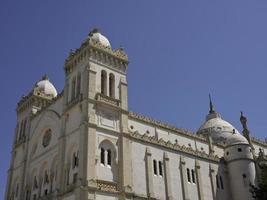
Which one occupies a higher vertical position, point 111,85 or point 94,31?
point 94,31

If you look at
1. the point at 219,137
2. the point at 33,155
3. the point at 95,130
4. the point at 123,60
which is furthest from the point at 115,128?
the point at 219,137

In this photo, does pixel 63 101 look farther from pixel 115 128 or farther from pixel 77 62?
pixel 115 128

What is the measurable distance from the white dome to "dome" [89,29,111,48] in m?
25.5

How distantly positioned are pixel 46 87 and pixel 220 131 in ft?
105

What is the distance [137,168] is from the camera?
147ft

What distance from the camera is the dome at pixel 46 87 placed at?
59.8 meters

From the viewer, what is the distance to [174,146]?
5131 cm

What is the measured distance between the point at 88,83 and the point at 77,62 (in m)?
5.38

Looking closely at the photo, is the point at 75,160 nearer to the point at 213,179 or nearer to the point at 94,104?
the point at 94,104

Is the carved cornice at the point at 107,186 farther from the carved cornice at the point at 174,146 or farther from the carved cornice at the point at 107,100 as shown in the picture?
the carved cornice at the point at 107,100

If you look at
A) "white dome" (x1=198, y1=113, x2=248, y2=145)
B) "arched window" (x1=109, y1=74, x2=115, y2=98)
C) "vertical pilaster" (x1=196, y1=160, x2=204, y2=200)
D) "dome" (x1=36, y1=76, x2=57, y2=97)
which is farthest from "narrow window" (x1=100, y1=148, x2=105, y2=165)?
"white dome" (x1=198, y1=113, x2=248, y2=145)

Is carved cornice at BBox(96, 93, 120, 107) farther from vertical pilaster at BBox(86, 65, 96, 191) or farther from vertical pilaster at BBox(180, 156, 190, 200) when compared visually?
vertical pilaster at BBox(180, 156, 190, 200)

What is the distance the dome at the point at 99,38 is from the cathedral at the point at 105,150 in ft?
0.45

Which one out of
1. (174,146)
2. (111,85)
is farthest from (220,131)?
(111,85)
